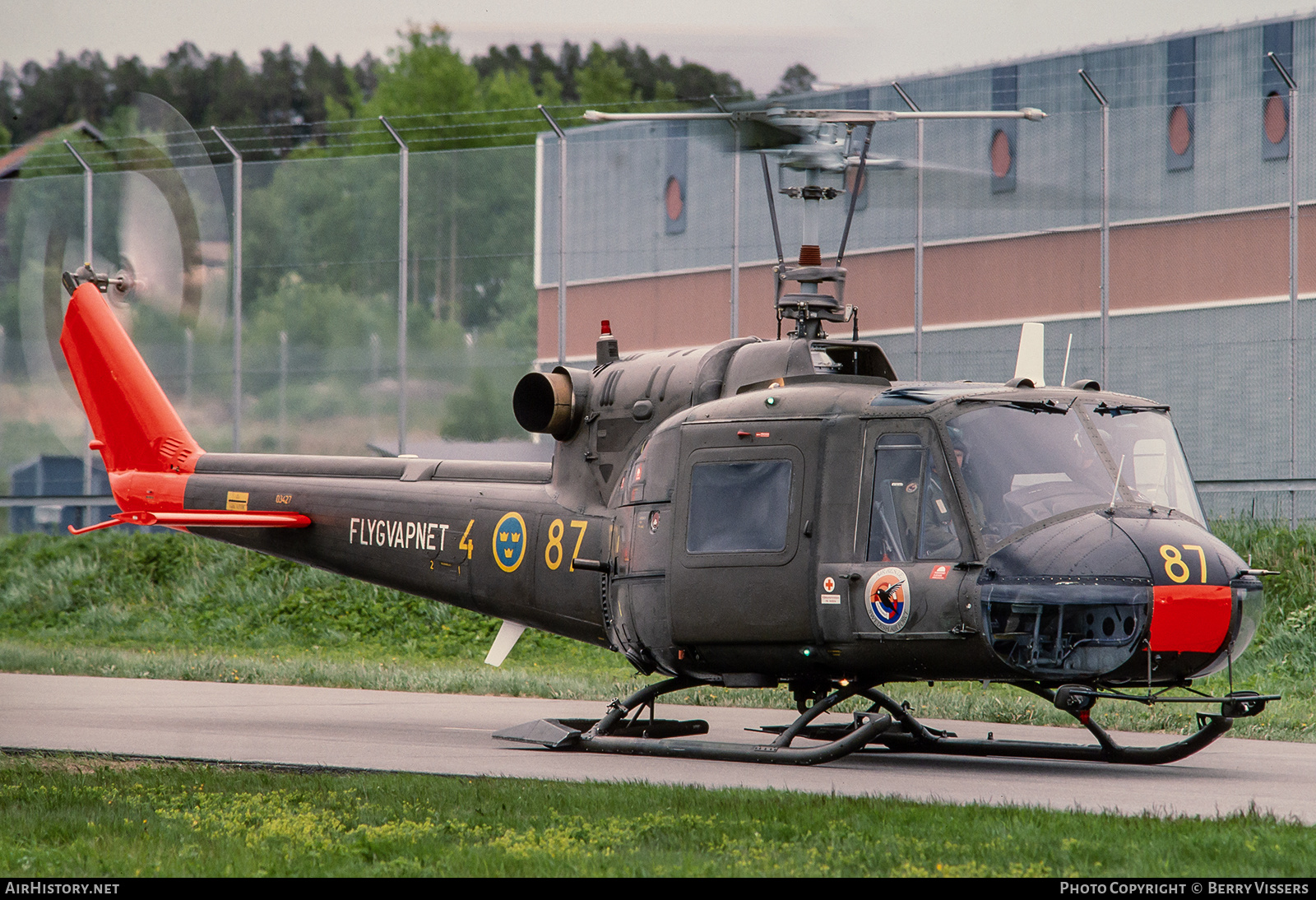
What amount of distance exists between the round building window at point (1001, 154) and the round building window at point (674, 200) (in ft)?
14.6

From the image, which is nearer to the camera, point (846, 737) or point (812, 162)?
point (846, 737)

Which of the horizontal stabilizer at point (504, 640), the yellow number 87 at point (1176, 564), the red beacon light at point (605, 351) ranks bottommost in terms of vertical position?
the horizontal stabilizer at point (504, 640)

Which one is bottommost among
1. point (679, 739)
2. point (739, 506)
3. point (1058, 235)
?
point (679, 739)

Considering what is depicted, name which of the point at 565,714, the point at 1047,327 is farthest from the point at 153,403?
the point at 1047,327

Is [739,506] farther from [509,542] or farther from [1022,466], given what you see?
[509,542]

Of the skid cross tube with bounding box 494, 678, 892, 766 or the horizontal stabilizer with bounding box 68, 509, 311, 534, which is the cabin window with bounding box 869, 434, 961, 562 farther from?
the horizontal stabilizer with bounding box 68, 509, 311, 534

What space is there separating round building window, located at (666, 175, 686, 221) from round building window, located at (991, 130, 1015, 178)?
4.44 m

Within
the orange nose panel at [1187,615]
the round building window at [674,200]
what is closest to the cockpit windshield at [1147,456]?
the orange nose panel at [1187,615]

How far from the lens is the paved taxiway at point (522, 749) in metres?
8.36

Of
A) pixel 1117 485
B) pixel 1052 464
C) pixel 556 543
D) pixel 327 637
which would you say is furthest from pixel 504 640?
pixel 327 637

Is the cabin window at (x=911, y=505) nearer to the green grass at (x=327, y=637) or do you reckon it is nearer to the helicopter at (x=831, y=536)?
the helicopter at (x=831, y=536)

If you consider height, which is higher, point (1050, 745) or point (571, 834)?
point (571, 834)

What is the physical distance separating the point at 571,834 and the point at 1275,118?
15.9 m

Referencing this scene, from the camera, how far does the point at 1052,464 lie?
355 inches
